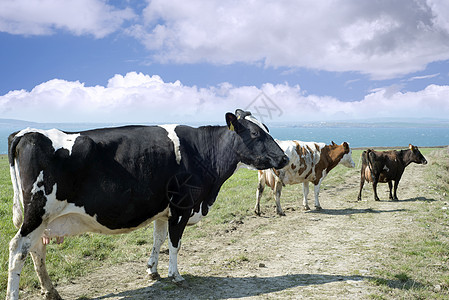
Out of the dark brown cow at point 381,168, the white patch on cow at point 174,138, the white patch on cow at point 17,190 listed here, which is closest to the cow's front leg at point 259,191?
the dark brown cow at point 381,168

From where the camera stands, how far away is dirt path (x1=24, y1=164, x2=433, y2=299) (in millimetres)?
5426

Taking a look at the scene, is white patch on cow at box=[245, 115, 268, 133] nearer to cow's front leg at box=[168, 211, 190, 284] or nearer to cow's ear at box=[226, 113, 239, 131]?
cow's ear at box=[226, 113, 239, 131]

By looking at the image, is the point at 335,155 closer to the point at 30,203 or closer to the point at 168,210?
the point at 168,210

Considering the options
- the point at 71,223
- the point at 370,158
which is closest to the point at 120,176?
the point at 71,223

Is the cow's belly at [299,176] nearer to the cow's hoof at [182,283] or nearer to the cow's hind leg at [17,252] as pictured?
the cow's hoof at [182,283]

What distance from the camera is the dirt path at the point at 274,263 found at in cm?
543

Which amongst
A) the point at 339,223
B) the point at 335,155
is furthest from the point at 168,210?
the point at 335,155

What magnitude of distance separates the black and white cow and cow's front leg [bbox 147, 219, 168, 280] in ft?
0.06

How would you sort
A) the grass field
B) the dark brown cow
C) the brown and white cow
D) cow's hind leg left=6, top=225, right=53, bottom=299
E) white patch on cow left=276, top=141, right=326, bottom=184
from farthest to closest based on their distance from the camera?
the dark brown cow → white patch on cow left=276, top=141, right=326, bottom=184 → the brown and white cow → the grass field → cow's hind leg left=6, top=225, right=53, bottom=299

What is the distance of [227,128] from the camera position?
6098mm

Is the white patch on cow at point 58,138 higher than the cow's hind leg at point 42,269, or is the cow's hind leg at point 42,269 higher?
the white patch on cow at point 58,138

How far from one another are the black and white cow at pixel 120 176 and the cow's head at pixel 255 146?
2 centimetres

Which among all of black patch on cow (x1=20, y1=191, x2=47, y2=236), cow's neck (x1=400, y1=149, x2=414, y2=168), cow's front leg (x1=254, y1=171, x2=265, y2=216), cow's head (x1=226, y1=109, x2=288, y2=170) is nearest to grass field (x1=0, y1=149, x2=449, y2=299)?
cow's front leg (x1=254, y1=171, x2=265, y2=216)

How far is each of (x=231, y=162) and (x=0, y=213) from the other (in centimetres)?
891
